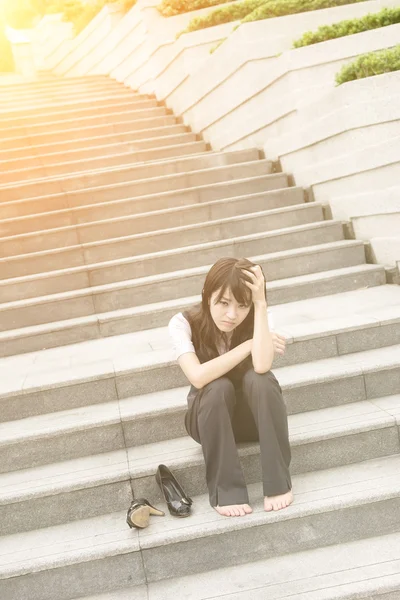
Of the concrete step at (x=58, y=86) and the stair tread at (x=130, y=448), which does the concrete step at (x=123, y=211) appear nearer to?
the stair tread at (x=130, y=448)

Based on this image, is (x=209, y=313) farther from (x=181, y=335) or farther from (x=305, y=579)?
(x=305, y=579)

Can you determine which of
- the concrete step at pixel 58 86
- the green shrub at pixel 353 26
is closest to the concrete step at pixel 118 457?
the green shrub at pixel 353 26

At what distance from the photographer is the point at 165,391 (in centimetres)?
442

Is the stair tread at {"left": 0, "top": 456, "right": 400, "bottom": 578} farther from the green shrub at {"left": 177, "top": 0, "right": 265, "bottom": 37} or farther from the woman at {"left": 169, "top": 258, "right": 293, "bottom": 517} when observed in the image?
the green shrub at {"left": 177, "top": 0, "right": 265, "bottom": 37}

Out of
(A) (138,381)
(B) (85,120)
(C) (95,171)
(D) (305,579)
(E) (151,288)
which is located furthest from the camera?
(B) (85,120)

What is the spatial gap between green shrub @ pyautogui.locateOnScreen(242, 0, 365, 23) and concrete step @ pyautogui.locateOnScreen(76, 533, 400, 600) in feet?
22.3

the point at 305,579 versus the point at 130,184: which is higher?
the point at 130,184

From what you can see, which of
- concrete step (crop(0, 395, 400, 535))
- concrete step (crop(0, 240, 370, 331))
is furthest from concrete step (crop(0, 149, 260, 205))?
concrete step (crop(0, 395, 400, 535))

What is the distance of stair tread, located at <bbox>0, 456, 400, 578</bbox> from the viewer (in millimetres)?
3270

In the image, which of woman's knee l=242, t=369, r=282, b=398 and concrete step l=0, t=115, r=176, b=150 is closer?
woman's knee l=242, t=369, r=282, b=398

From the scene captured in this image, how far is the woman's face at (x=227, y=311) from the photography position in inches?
135

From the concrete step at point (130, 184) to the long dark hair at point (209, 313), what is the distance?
416 centimetres

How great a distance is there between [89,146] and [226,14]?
2842 mm

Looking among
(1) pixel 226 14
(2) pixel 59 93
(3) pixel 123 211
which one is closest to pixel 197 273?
(3) pixel 123 211
